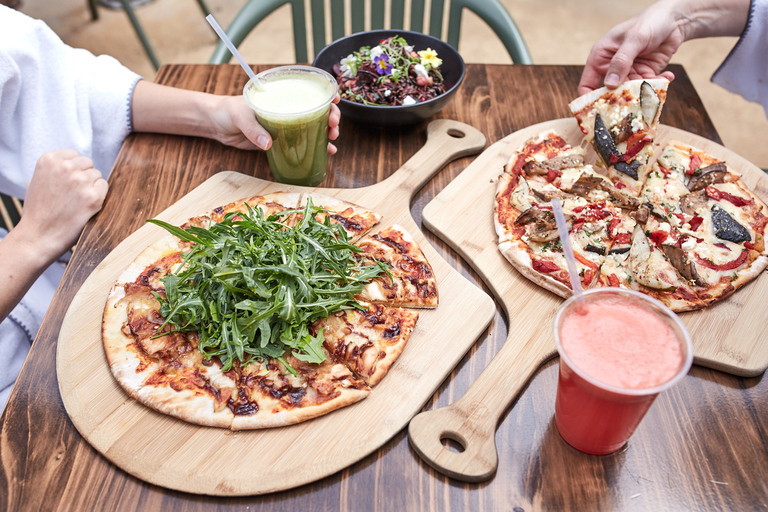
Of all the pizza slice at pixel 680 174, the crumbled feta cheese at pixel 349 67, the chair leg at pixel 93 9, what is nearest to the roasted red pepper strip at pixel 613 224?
the pizza slice at pixel 680 174

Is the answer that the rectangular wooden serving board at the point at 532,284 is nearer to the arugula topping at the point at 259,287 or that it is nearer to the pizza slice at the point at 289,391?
the arugula topping at the point at 259,287

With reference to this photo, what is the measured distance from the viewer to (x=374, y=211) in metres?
2.68

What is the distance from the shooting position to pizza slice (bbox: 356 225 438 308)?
2264mm

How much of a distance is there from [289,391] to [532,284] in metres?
1.16

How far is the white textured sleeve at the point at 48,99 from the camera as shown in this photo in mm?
2676

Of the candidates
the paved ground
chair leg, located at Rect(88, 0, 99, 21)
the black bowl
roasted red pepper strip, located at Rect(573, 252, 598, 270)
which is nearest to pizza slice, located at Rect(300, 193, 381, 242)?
the black bowl

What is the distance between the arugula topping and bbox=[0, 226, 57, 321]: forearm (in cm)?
67

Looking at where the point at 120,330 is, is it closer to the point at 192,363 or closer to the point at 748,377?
the point at 192,363

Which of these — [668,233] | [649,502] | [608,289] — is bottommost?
[649,502]

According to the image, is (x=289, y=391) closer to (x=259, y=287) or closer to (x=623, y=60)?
(x=259, y=287)

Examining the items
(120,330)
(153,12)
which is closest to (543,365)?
(120,330)

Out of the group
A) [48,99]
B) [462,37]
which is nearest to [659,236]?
[48,99]

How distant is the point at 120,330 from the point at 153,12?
741 centimetres

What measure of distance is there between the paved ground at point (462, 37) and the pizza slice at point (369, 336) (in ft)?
18.4
